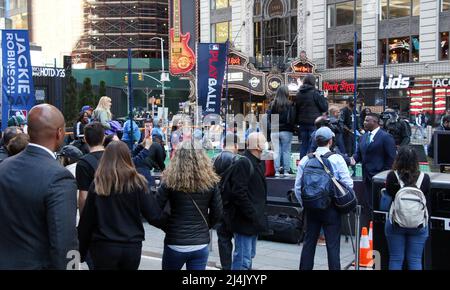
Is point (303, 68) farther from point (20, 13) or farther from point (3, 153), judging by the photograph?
point (20, 13)

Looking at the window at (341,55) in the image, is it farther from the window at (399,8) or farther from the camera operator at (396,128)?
the camera operator at (396,128)

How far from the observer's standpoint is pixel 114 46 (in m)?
86.1

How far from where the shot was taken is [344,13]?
41.6 m

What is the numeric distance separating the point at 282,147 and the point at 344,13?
3237 cm

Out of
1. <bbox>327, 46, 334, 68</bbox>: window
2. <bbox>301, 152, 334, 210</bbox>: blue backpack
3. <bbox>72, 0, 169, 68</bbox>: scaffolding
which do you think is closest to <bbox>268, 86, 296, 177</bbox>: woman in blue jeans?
<bbox>301, 152, 334, 210</bbox>: blue backpack

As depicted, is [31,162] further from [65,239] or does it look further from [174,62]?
[174,62]

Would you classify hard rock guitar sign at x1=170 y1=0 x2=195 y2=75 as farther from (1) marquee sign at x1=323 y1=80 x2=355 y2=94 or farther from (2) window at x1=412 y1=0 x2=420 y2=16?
(2) window at x1=412 y1=0 x2=420 y2=16

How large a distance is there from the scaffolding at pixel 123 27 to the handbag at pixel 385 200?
80532 millimetres

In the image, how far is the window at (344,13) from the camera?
41188 mm

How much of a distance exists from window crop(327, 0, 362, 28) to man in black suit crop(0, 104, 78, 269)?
39760mm

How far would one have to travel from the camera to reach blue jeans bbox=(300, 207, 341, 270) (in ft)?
22.5

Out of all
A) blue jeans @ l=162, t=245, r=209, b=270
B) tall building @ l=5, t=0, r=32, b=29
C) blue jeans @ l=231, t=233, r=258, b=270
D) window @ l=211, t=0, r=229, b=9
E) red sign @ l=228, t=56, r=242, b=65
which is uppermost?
tall building @ l=5, t=0, r=32, b=29

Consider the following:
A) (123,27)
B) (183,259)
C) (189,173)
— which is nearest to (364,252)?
(183,259)
